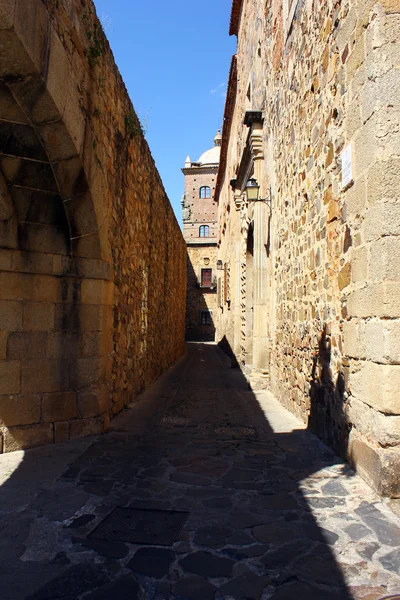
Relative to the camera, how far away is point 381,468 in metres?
2.92

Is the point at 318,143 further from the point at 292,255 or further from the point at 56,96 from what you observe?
the point at 56,96

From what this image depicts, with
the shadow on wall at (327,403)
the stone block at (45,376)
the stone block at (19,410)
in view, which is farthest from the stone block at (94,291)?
the shadow on wall at (327,403)

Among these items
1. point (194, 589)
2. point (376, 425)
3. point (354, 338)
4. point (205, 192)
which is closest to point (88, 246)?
point (354, 338)

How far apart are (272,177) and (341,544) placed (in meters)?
6.55

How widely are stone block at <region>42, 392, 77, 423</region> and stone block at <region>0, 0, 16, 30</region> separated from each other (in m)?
3.04

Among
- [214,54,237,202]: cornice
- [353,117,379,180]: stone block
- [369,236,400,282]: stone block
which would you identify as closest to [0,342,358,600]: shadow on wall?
[369,236,400,282]: stone block

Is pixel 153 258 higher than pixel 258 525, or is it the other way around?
pixel 153 258

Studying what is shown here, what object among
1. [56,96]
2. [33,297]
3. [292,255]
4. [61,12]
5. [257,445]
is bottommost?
[257,445]

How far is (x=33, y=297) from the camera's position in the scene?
14.2 ft

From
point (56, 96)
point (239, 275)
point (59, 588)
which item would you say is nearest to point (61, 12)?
point (56, 96)

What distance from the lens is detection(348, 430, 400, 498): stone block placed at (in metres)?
2.89

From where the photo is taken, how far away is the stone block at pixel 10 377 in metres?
4.15

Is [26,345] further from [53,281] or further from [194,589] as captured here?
[194,589]

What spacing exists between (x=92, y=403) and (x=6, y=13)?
3.33 m
